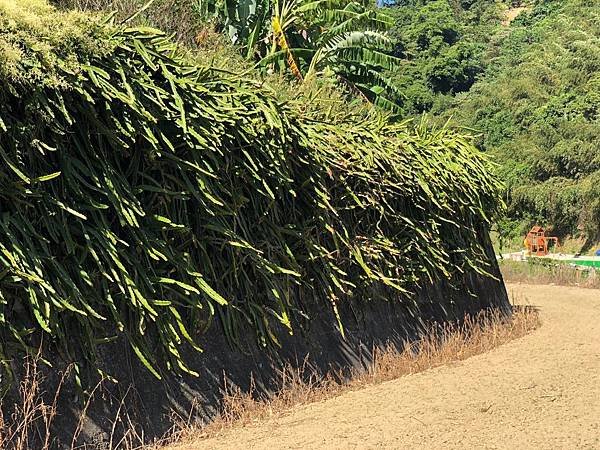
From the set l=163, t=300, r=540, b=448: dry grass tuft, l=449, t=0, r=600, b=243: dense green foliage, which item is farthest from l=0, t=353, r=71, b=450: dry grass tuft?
l=449, t=0, r=600, b=243: dense green foliage

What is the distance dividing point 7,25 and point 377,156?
14.0 ft

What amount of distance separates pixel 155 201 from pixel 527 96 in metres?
54.1

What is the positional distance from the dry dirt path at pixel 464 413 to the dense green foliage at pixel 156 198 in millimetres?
883

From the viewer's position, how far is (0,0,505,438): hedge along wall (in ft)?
14.9

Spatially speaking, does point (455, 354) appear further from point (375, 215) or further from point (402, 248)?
point (375, 215)

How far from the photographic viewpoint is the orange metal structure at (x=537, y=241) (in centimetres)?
3688

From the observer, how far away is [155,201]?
5.40 m

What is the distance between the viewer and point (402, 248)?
843cm

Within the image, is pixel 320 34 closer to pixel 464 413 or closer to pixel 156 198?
pixel 156 198

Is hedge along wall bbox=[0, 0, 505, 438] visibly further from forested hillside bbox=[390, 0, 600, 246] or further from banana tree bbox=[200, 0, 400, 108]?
forested hillside bbox=[390, 0, 600, 246]

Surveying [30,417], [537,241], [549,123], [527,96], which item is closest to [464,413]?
[30,417]

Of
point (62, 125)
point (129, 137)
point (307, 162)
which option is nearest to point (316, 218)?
point (307, 162)

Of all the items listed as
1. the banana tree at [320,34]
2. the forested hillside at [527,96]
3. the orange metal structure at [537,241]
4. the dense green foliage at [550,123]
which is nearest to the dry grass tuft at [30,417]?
the banana tree at [320,34]

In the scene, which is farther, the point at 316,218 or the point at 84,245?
the point at 316,218
